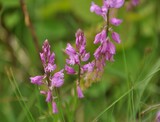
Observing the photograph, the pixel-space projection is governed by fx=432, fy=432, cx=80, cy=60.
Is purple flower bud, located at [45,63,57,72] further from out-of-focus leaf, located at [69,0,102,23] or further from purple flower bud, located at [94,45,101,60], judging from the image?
out-of-focus leaf, located at [69,0,102,23]

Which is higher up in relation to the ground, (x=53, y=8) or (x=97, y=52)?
(x=97, y=52)

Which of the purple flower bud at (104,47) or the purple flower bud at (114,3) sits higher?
the purple flower bud at (114,3)

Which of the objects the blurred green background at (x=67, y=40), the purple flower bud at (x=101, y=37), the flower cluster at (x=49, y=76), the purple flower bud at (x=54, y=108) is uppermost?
the purple flower bud at (x=101, y=37)

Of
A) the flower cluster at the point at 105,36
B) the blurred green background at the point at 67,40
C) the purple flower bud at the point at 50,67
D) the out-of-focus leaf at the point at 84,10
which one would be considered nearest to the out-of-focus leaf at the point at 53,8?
the blurred green background at the point at 67,40

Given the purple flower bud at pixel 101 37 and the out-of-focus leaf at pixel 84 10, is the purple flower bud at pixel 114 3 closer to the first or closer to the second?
the purple flower bud at pixel 101 37

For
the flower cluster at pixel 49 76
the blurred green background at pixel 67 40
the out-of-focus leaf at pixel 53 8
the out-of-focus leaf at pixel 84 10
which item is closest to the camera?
the flower cluster at pixel 49 76

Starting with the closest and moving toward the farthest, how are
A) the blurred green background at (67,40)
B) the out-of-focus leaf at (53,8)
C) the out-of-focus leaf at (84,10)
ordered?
the blurred green background at (67,40), the out-of-focus leaf at (84,10), the out-of-focus leaf at (53,8)

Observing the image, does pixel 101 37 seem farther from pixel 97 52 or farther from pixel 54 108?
pixel 54 108

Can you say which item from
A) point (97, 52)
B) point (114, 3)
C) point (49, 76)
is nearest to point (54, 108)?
point (49, 76)
